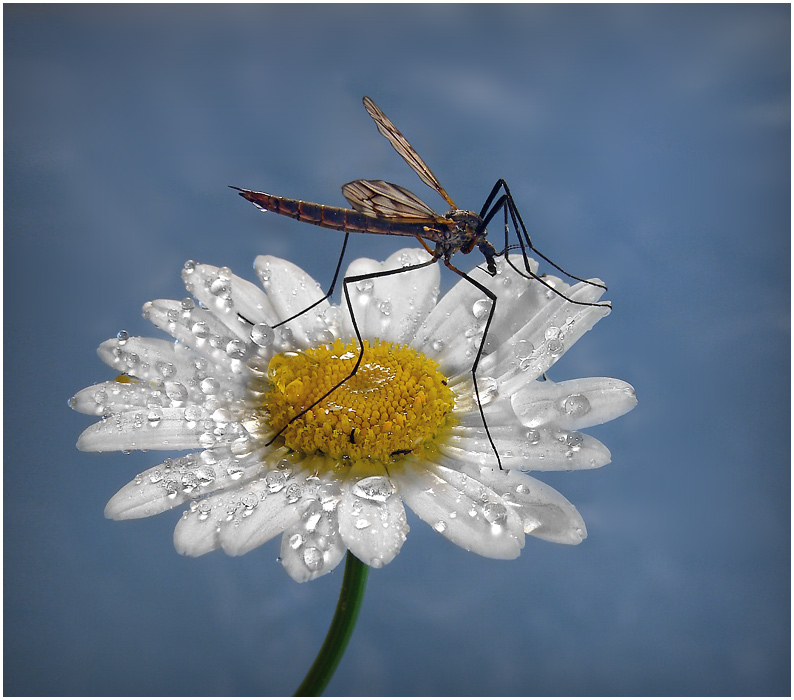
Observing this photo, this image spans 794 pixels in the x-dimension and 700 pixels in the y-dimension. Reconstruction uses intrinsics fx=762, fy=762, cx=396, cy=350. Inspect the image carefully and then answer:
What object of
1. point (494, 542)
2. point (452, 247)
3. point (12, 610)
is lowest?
point (12, 610)

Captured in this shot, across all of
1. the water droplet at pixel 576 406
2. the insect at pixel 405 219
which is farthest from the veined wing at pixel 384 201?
the water droplet at pixel 576 406

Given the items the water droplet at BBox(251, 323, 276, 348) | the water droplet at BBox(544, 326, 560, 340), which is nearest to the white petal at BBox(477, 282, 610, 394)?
the water droplet at BBox(544, 326, 560, 340)

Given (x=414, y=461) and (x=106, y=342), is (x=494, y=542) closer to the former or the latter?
(x=414, y=461)

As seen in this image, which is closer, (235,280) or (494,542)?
(494,542)

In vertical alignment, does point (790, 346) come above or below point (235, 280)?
above

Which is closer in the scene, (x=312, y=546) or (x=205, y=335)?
(x=312, y=546)

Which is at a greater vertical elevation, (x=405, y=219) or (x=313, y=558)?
(x=405, y=219)

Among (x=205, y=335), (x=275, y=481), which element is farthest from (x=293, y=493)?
(x=205, y=335)

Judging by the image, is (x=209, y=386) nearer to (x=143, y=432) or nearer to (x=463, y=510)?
(x=143, y=432)

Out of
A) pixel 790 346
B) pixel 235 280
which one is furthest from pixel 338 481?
pixel 790 346
